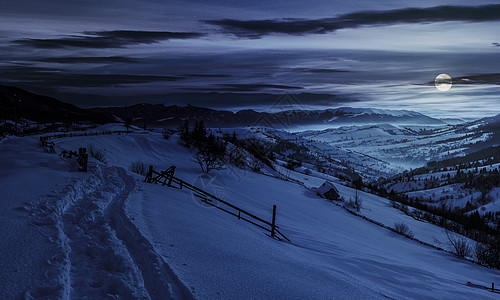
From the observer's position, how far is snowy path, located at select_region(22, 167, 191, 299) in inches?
256

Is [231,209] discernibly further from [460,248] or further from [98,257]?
[460,248]

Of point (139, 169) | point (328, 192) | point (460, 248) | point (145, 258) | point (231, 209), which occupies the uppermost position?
point (145, 258)

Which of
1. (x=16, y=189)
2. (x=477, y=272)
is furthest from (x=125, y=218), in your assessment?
(x=477, y=272)

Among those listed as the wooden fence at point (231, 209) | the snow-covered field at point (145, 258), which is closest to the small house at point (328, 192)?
the wooden fence at point (231, 209)

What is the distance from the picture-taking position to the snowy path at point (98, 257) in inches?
256

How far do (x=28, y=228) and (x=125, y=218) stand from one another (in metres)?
2.95

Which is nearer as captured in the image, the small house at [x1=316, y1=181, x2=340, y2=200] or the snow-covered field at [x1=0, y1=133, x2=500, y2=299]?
the snow-covered field at [x1=0, y1=133, x2=500, y2=299]

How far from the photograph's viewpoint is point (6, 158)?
23391mm

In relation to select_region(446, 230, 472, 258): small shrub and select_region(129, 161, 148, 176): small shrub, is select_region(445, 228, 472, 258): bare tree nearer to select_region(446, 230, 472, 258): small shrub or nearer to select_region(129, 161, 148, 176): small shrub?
select_region(446, 230, 472, 258): small shrub

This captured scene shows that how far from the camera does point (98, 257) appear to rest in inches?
314

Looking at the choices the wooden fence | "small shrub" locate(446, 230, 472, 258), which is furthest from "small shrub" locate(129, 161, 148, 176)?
"small shrub" locate(446, 230, 472, 258)

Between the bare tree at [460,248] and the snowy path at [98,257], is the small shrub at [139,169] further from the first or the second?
the bare tree at [460,248]

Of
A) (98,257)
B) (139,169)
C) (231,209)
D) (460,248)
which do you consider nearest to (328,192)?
(460,248)

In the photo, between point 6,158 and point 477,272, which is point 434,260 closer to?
point 477,272
